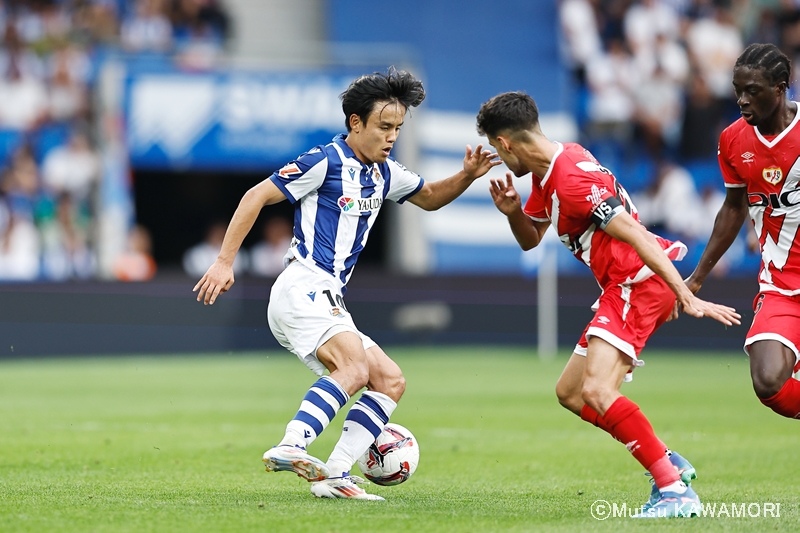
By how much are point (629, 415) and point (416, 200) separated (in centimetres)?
205

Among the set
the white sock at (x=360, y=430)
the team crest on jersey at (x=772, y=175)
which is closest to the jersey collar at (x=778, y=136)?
the team crest on jersey at (x=772, y=175)

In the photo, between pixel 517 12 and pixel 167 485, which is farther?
pixel 517 12

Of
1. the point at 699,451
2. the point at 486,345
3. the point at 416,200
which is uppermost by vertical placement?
the point at 416,200

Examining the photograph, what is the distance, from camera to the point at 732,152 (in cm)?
659

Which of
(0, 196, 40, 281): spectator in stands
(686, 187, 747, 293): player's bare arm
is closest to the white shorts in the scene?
(686, 187, 747, 293): player's bare arm

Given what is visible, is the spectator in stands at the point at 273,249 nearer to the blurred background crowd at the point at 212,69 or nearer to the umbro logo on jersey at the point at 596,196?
the blurred background crowd at the point at 212,69

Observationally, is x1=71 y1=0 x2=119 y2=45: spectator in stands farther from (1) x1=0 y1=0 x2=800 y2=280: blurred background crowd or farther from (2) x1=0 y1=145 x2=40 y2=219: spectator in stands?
(2) x1=0 y1=145 x2=40 y2=219: spectator in stands

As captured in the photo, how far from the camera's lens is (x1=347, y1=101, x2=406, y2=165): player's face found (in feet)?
21.7

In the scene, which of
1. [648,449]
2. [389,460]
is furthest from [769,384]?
[389,460]

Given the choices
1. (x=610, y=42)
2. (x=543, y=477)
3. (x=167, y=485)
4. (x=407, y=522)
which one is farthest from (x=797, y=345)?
(x=610, y=42)

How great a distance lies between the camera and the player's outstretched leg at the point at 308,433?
19.0 feet

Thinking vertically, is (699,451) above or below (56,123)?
below

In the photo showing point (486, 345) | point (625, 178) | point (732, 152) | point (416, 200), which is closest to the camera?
point (732, 152)

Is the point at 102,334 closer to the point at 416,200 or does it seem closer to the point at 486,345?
the point at 486,345
